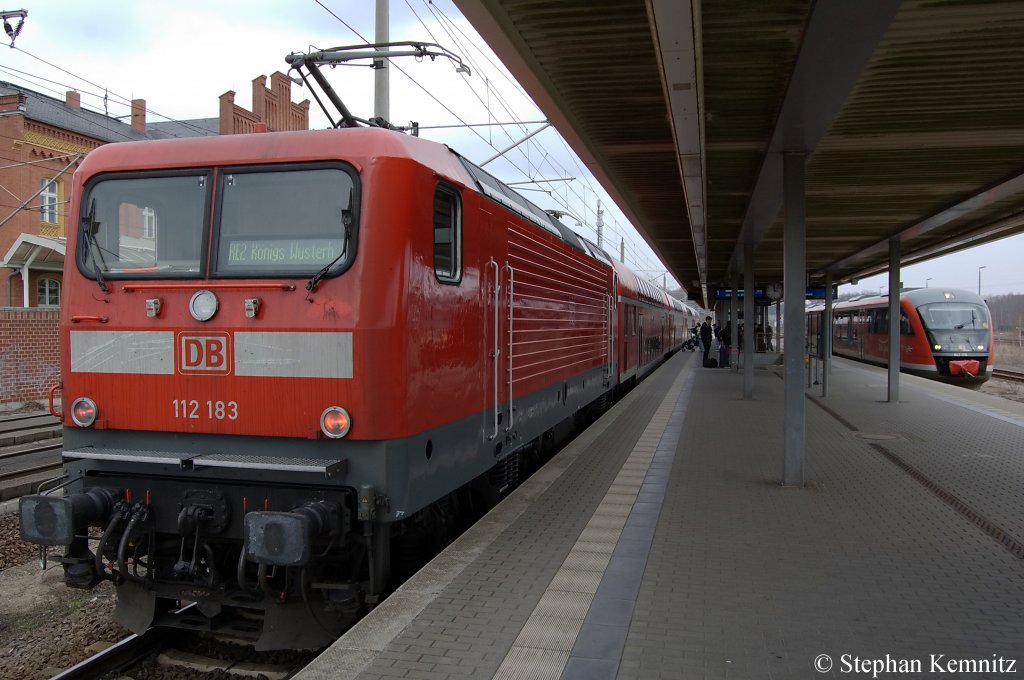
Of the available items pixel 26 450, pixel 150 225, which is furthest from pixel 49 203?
pixel 150 225

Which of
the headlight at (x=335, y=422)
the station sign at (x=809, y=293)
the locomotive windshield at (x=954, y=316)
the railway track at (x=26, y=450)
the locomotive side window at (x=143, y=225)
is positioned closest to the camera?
the headlight at (x=335, y=422)

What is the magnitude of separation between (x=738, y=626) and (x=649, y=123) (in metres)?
5.54

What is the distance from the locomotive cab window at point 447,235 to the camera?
15.8ft

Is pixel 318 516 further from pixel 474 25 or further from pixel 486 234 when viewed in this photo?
pixel 474 25

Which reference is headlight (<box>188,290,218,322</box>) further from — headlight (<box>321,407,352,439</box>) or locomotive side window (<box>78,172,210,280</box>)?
headlight (<box>321,407,352,439</box>)

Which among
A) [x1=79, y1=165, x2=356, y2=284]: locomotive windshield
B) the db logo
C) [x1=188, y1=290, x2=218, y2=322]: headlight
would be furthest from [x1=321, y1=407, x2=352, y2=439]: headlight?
[x1=188, y1=290, x2=218, y2=322]: headlight

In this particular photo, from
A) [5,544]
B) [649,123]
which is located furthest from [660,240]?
[5,544]

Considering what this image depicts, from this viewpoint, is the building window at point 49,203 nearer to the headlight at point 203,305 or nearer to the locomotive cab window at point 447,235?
the headlight at point 203,305

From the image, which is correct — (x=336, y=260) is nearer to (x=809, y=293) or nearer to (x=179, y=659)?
(x=179, y=659)

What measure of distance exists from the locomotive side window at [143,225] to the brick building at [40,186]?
37.1 ft

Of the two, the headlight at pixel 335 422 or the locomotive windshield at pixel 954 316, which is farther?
the locomotive windshield at pixel 954 316

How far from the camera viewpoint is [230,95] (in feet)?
93.7

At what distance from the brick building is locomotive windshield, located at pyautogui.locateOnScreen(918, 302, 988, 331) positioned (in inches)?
830

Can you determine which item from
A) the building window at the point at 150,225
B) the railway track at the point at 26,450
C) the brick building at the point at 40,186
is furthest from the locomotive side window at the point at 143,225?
the brick building at the point at 40,186
